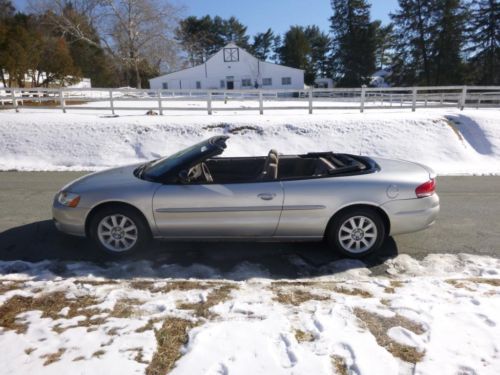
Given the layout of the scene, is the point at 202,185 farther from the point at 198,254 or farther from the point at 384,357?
the point at 384,357

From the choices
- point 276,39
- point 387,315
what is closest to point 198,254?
point 387,315

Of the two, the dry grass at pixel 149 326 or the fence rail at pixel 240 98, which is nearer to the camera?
the dry grass at pixel 149 326

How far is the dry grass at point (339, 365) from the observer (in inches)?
93.3

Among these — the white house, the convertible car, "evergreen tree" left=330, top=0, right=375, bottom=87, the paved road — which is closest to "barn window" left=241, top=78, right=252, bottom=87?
the white house

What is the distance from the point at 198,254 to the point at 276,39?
7629 cm

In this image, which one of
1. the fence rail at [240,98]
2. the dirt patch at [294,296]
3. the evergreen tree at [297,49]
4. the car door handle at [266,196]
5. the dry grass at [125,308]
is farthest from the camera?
the evergreen tree at [297,49]

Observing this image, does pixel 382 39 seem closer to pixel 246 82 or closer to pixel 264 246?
pixel 246 82

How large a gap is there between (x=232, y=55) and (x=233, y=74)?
212cm

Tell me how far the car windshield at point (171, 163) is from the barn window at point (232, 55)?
4313 centimetres

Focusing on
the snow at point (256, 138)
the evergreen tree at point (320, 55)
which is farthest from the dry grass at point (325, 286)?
the evergreen tree at point (320, 55)

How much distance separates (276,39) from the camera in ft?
246

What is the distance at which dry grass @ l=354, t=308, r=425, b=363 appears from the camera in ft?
8.29

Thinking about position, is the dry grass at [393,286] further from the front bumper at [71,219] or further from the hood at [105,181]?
the front bumper at [71,219]

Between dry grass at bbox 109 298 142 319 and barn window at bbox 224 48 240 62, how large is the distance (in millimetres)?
45143
